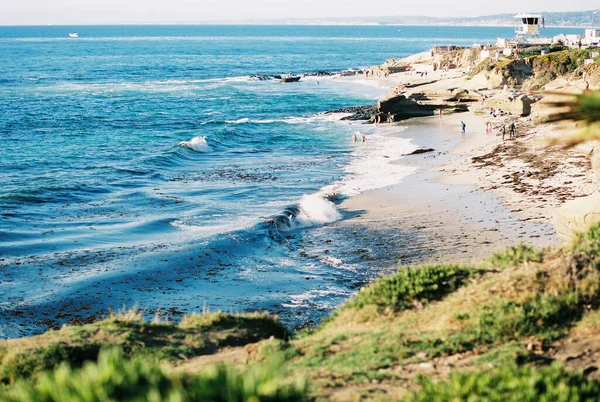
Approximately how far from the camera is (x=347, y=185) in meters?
33.8

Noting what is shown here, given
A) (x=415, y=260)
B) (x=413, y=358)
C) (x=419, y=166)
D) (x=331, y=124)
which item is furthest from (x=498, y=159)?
(x=413, y=358)

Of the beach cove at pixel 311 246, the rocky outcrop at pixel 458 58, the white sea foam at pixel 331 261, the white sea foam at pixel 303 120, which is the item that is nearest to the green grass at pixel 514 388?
the beach cove at pixel 311 246

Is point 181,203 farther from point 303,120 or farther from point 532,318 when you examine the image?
point 303,120

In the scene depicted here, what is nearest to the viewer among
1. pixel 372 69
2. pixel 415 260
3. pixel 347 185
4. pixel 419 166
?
pixel 415 260

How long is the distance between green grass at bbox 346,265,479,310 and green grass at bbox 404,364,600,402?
323cm

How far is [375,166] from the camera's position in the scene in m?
38.7

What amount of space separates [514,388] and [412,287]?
157 inches

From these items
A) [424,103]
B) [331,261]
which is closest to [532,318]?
[331,261]

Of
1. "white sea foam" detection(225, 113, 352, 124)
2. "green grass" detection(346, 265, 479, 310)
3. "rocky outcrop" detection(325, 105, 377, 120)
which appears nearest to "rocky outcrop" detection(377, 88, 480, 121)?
"rocky outcrop" detection(325, 105, 377, 120)

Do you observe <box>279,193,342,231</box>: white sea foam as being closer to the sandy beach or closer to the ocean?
the ocean

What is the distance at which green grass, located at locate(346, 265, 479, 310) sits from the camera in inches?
418

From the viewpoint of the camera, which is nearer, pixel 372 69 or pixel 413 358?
pixel 413 358

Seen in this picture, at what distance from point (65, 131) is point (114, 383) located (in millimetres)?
51903

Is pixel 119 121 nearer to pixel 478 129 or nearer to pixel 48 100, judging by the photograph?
pixel 48 100
